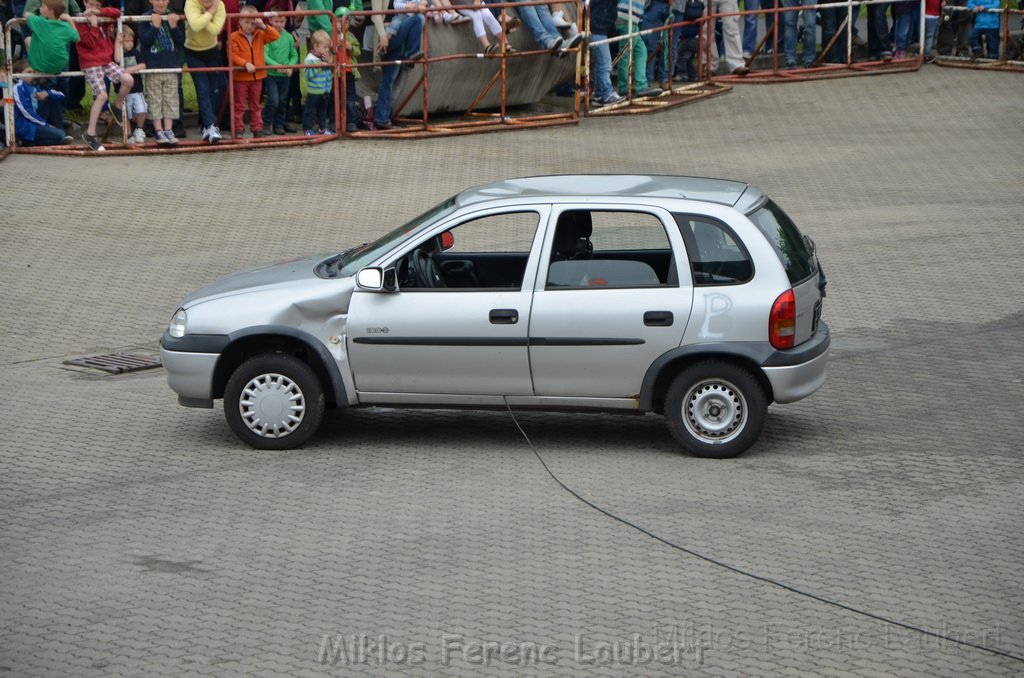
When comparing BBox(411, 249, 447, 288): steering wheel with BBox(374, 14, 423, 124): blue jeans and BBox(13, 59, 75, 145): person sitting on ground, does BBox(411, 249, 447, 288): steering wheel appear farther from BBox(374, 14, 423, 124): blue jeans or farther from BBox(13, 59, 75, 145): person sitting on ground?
BBox(374, 14, 423, 124): blue jeans

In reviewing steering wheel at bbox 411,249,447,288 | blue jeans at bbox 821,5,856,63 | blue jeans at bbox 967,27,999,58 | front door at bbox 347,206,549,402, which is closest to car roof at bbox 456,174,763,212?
front door at bbox 347,206,549,402

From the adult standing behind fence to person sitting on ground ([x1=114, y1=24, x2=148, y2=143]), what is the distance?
0.64 metres

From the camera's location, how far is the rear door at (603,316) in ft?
28.3

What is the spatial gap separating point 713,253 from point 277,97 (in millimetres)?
11022

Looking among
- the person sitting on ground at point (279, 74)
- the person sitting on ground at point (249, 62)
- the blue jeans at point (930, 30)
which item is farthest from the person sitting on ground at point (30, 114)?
the blue jeans at point (930, 30)

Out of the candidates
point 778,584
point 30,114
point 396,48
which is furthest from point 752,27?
point 778,584

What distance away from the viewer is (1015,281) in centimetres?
1355

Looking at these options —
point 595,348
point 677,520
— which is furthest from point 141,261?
point 677,520

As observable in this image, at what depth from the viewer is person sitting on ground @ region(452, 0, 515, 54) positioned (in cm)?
1922

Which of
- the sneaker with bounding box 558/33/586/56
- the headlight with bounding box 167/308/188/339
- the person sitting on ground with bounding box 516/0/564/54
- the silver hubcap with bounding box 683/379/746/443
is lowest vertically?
the silver hubcap with bounding box 683/379/746/443

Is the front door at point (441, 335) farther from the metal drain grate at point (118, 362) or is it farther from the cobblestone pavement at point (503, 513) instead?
the metal drain grate at point (118, 362)

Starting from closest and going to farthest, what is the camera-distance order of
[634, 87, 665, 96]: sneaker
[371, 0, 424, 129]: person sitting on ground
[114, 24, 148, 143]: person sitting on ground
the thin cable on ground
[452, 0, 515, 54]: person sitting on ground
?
the thin cable on ground, [114, 24, 148, 143]: person sitting on ground, [371, 0, 424, 129]: person sitting on ground, [452, 0, 515, 54]: person sitting on ground, [634, 87, 665, 96]: sneaker

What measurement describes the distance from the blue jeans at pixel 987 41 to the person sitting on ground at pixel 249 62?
447 inches

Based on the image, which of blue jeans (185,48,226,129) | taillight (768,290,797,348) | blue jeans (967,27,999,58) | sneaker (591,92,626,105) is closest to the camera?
taillight (768,290,797,348)
